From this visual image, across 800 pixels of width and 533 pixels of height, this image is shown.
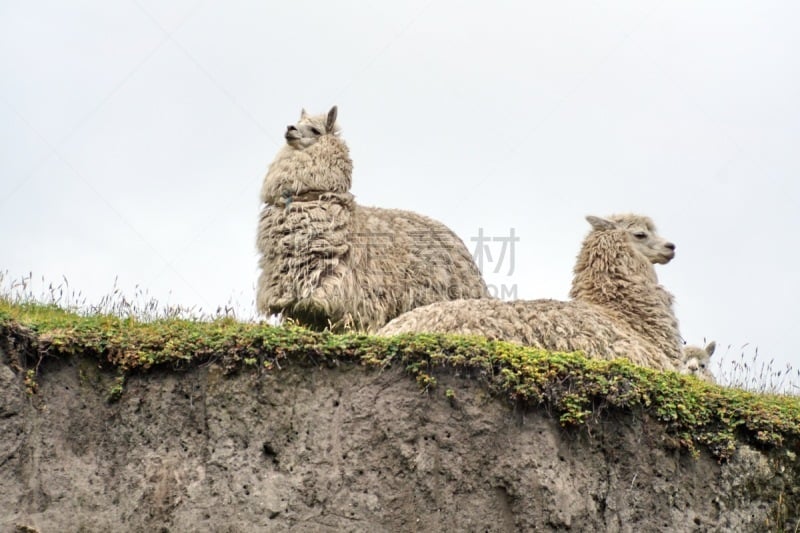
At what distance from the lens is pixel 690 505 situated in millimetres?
9805

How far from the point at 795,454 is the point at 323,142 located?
7411mm

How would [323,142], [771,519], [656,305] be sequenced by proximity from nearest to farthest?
1. [771,519]
2. [656,305]
3. [323,142]

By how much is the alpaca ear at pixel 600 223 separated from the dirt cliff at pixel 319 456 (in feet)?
14.6

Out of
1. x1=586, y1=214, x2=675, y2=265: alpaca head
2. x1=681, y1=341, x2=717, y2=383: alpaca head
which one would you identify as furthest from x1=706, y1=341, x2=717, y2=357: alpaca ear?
x1=586, y1=214, x2=675, y2=265: alpaca head

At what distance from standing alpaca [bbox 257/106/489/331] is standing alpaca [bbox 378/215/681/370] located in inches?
69.7

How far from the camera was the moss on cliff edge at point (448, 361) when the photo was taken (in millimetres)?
9617

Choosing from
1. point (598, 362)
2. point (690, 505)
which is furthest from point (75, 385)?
point (690, 505)

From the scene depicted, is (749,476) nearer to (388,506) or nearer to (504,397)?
(504,397)

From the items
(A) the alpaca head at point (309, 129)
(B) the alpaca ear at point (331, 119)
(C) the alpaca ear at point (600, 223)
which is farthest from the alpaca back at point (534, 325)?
(B) the alpaca ear at point (331, 119)

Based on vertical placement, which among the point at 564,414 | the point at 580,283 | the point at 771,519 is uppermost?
the point at 580,283

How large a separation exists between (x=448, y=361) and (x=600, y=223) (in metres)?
5.09

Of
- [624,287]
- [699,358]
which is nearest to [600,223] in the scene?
[624,287]

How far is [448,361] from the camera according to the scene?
9.59 m

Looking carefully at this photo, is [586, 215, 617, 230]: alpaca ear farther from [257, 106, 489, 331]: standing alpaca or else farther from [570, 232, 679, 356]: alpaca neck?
[257, 106, 489, 331]: standing alpaca
